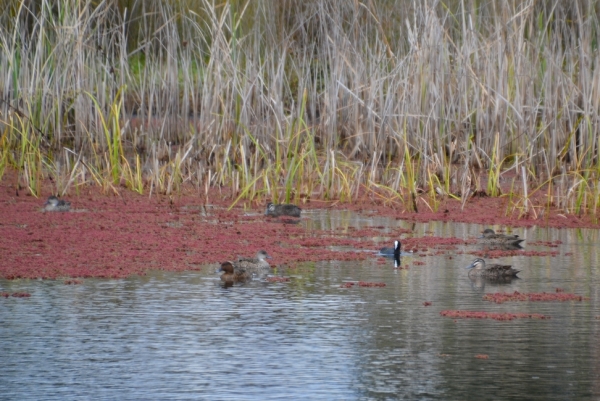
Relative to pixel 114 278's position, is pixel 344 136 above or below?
above

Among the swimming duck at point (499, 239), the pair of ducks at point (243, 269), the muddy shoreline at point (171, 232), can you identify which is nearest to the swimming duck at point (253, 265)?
the pair of ducks at point (243, 269)

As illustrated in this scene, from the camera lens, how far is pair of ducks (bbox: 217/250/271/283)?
9055 mm

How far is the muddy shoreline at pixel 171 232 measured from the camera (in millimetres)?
9727

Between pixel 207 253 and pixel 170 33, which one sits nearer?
pixel 207 253

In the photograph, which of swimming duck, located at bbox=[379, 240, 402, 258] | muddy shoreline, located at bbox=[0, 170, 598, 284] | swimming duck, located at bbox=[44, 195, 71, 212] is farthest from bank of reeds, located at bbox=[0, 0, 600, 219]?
swimming duck, located at bbox=[379, 240, 402, 258]

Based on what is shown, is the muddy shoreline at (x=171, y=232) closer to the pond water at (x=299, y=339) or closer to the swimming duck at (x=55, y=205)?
the swimming duck at (x=55, y=205)

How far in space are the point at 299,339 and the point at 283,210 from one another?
223 inches

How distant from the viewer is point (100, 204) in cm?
1342

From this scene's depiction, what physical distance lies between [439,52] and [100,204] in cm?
456

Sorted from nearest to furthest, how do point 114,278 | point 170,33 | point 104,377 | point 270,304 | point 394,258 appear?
point 104,377, point 270,304, point 114,278, point 394,258, point 170,33

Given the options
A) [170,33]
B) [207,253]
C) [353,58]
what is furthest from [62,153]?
[207,253]

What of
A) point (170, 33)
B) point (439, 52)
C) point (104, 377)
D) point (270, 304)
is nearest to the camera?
point (104, 377)

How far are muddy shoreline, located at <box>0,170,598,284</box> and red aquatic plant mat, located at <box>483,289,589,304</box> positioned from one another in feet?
6.44

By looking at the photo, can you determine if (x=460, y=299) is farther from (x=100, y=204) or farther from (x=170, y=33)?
(x=170, y=33)
